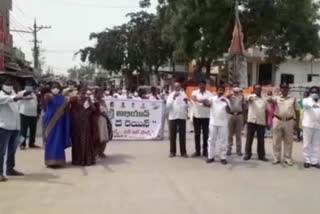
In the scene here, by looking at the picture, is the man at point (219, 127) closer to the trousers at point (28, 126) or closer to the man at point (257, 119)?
the man at point (257, 119)

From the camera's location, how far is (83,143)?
12414mm

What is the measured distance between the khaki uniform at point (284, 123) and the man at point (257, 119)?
45 cm

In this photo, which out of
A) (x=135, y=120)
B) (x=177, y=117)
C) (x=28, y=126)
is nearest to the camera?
(x=177, y=117)

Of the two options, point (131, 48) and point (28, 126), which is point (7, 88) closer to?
point (28, 126)

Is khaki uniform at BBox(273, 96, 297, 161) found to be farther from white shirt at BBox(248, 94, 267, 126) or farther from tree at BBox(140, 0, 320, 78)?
tree at BBox(140, 0, 320, 78)

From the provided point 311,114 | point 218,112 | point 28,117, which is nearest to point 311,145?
point 311,114

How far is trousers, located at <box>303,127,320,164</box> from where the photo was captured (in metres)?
12.4

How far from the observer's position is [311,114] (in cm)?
1241

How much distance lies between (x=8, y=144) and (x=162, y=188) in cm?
297

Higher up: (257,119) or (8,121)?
(8,121)

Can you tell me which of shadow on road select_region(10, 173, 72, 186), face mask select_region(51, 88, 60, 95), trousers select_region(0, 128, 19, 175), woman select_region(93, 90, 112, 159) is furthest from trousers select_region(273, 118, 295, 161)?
trousers select_region(0, 128, 19, 175)

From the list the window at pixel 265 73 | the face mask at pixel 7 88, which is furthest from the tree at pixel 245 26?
the face mask at pixel 7 88

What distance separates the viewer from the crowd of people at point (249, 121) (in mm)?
12469

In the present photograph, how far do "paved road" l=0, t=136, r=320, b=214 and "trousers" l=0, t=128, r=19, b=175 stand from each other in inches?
17.6
